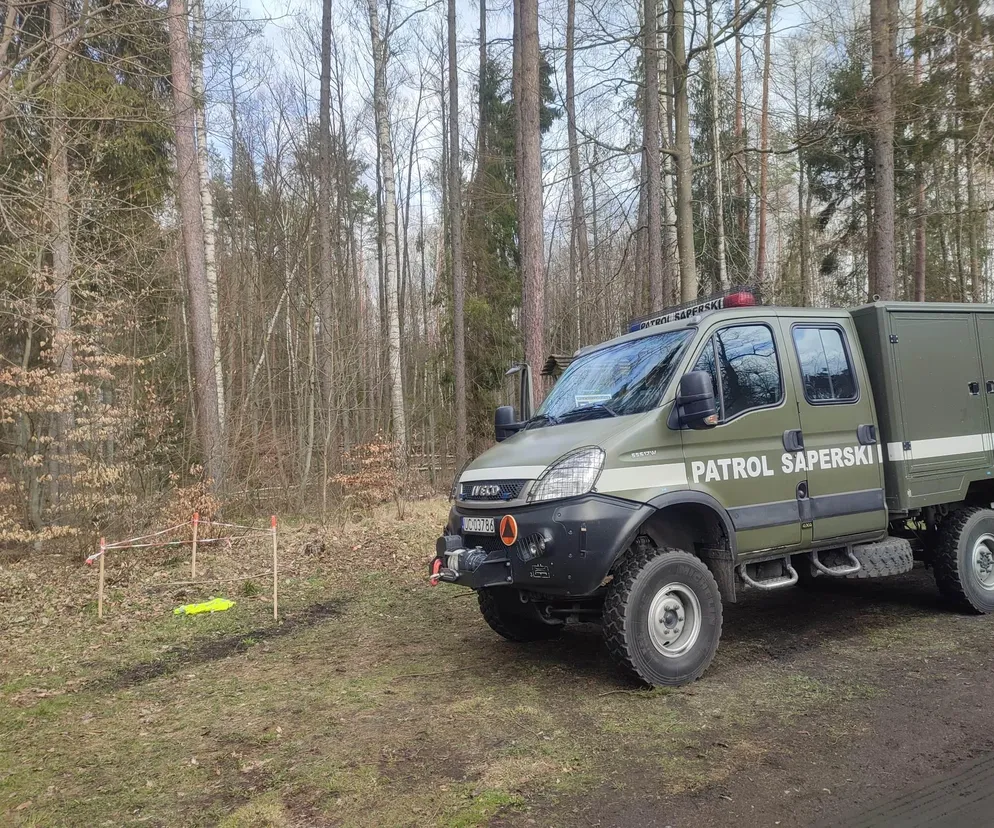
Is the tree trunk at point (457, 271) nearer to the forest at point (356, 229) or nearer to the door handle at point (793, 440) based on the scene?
the forest at point (356, 229)

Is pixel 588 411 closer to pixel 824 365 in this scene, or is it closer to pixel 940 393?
pixel 824 365

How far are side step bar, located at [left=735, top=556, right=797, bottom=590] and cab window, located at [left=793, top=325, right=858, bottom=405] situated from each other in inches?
48.4

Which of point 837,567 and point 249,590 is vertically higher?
point 837,567

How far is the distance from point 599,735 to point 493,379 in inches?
726

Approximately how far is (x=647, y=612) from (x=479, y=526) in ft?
3.96

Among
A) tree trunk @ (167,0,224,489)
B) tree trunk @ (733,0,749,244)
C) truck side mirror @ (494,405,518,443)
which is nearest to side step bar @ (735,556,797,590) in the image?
Result: truck side mirror @ (494,405,518,443)

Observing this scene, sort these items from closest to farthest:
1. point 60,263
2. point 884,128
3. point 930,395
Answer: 1. point 930,395
2. point 60,263
3. point 884,128

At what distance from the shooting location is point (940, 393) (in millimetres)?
5980

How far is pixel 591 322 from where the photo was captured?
25062mm

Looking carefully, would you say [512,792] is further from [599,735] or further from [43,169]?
[43,169]

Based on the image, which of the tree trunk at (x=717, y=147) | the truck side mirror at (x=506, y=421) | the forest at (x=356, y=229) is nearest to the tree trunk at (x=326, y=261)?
the forest at (x=356, y=229)

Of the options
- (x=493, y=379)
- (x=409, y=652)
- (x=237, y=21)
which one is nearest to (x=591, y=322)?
(x=493, y=379)

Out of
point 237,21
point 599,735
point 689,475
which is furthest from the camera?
point 237,21

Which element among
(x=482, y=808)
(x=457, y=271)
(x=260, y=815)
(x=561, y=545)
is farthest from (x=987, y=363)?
(x=457, y=271)
